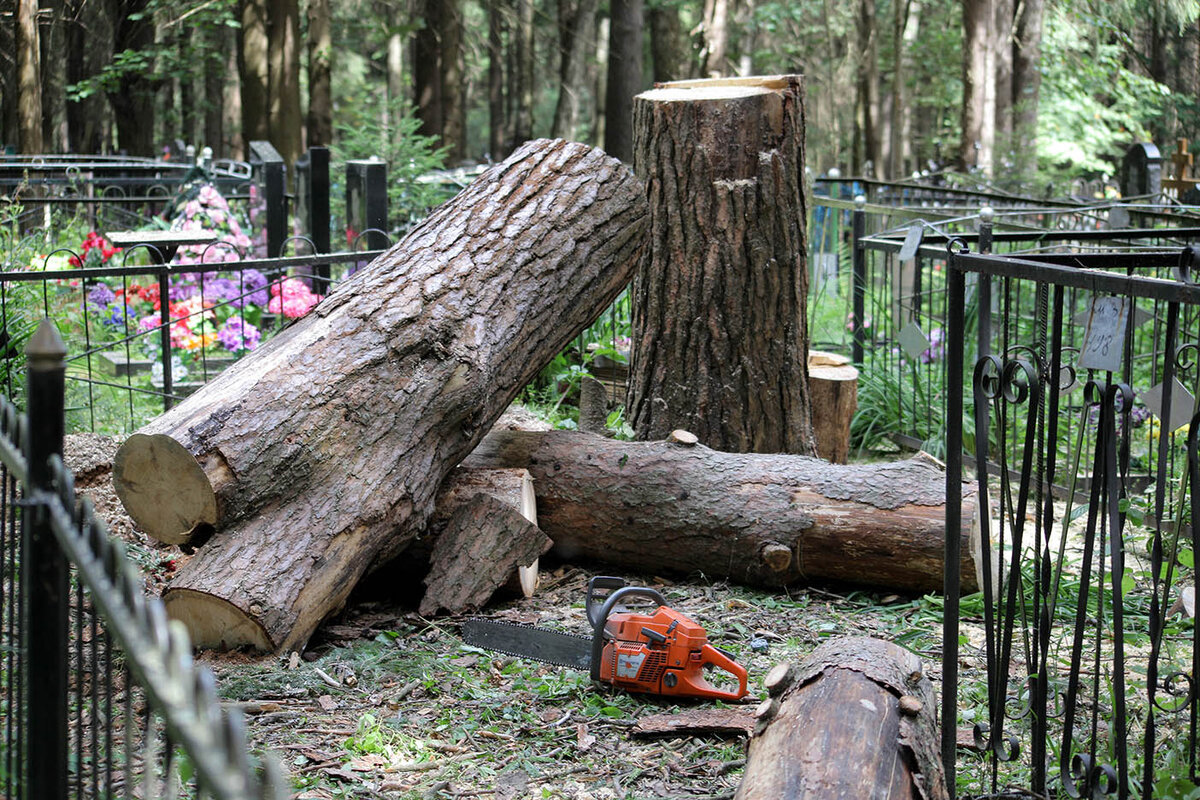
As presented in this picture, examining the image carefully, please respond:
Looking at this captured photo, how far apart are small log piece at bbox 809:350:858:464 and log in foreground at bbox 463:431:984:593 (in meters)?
1.26

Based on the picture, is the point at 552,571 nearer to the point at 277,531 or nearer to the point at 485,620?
the point at 485,620

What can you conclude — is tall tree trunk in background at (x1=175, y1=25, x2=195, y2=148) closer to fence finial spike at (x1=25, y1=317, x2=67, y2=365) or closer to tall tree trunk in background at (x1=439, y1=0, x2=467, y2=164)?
tall tree trunk in background at (x1=439, y1=0, x2=467, y2=164)

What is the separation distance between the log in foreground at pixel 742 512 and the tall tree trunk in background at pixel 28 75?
11.0 metres

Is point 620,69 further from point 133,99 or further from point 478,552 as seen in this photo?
point 478,552

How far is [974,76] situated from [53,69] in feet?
52.8

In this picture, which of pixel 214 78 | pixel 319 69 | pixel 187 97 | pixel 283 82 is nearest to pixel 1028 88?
pixel 319 69

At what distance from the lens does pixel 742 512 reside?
16.9ft

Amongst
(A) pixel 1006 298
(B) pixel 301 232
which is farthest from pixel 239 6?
(A) pixel 1006 298

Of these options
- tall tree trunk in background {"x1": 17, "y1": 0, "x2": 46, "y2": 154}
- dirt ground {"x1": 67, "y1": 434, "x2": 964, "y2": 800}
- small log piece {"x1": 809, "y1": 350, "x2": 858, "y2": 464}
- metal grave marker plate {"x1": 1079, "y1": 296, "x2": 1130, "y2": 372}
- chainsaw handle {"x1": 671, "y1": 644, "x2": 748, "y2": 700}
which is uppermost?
tall tree trunk in background {"x1": 17, "y1": 0, "x2": 46, "y2": 154}

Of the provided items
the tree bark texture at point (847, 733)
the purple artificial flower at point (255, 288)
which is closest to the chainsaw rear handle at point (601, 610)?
the tree bark texture at point (847, 733)

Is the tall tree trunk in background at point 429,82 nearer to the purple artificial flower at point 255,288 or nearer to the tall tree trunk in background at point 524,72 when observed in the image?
the tall tree trunk in background at point 524,72

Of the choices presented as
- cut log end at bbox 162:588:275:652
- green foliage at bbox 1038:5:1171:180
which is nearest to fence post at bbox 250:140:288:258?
cut log end at bbox 162:588:275:652

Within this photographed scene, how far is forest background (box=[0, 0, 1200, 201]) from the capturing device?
55.3 feet

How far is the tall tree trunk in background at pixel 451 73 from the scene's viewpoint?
68.5ft
